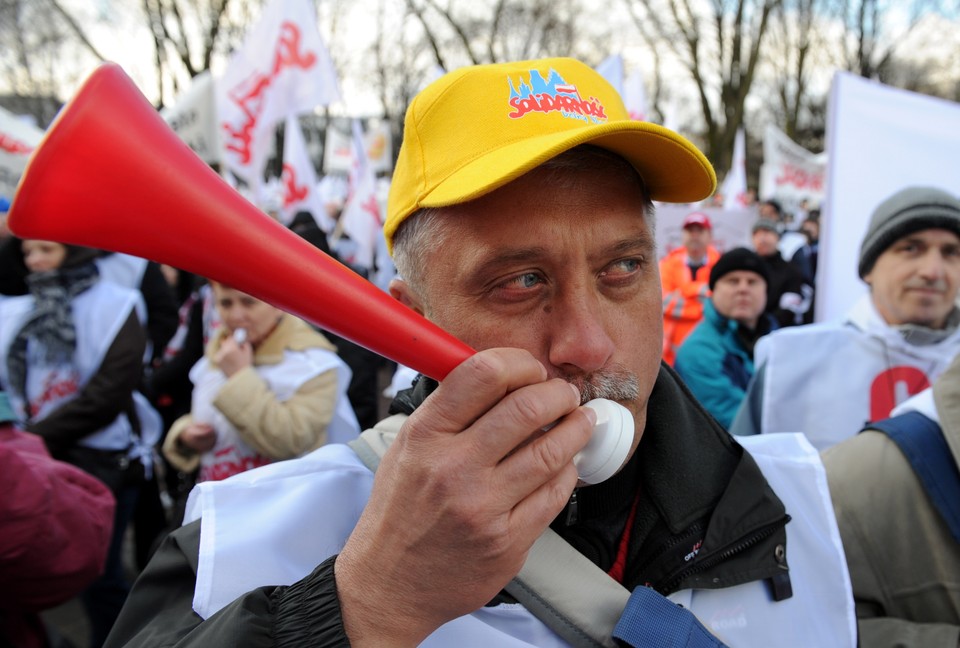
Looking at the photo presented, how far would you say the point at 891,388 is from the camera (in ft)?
9.07

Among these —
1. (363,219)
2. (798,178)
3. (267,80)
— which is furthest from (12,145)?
(798,178)

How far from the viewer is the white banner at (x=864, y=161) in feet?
12.0

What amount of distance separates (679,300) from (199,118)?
4183 mm

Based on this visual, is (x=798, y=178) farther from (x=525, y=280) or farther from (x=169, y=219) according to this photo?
(x=169, y=219)

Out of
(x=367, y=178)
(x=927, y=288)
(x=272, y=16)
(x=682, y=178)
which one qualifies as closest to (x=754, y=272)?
(x=927, y=288)

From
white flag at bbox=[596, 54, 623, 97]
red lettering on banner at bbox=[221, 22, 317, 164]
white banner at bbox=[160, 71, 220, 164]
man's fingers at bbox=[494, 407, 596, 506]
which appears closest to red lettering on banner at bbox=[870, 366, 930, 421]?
man's fingers at bbox=[494, 407, 596, 506]

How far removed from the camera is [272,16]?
587 centimetres

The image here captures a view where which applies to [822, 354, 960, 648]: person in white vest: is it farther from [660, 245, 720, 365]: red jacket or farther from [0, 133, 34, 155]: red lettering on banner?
[0, 133, 34, 155]: red lettering on banner

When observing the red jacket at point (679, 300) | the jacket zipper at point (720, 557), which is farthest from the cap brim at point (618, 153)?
the red jacket at point (679, 300)

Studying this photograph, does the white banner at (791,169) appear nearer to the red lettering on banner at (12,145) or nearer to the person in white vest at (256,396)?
the red lettering on banner at (12,145)

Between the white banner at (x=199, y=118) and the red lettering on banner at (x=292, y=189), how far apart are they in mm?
1272

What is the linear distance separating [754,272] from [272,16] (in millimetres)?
4319

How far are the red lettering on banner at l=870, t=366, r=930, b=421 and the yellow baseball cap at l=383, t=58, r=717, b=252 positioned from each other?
184 centimetres

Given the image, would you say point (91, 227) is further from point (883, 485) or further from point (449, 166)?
point (883, 485)
